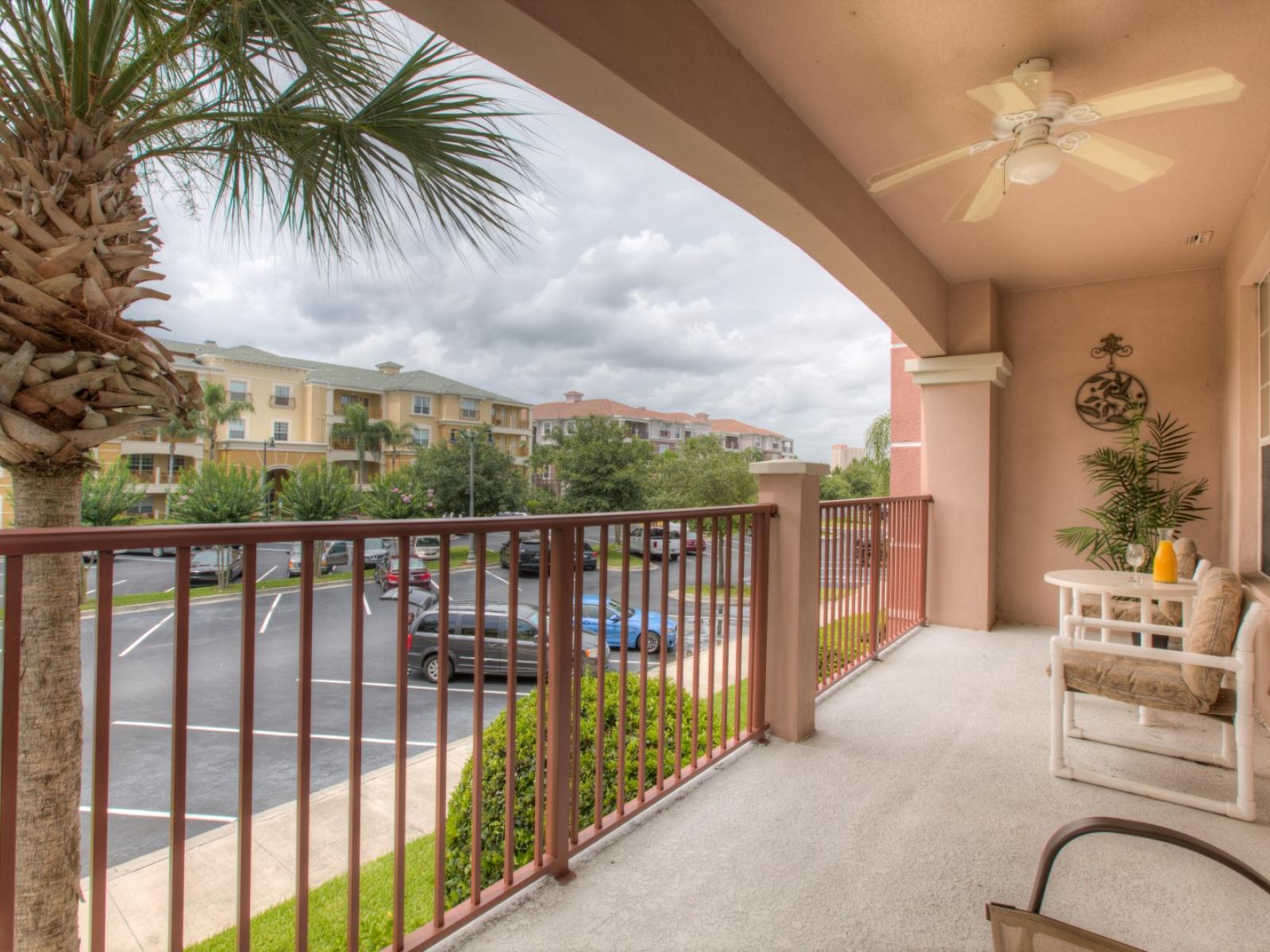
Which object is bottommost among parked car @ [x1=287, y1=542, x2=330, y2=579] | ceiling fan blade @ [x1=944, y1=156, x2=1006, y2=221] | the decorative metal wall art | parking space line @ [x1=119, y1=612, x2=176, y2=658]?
parking space line @ [x1=119, y1=612, x2=176, y2=658]

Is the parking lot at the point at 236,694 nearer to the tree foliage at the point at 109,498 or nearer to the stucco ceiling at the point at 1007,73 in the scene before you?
the tree foliage at the point at 109,498

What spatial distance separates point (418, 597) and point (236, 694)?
67 centimetres

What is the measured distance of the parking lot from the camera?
1.23 meters

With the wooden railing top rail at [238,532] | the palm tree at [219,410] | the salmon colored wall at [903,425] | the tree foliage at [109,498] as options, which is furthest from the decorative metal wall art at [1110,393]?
the palm tree at [219,410]

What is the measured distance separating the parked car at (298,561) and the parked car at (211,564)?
8 cm

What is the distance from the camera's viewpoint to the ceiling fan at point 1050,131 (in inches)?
75.0

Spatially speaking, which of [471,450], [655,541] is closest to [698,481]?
[471,450]

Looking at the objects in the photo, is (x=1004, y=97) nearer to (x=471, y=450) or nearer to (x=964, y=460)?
(x=964, y=460)

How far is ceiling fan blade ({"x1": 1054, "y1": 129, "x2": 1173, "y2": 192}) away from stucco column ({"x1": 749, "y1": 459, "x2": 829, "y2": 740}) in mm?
1448

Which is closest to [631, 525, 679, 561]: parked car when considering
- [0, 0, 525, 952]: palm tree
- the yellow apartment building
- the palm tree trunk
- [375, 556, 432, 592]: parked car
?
[375, 556, 432, 592]: parked car

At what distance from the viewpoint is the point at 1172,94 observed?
1.84 m

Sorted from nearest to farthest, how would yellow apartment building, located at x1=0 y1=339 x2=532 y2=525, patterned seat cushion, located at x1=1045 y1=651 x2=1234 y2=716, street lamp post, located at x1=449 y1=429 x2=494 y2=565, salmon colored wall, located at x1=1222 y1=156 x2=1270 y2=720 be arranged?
patterned seat cushion, located at x1=1045 y1=651 x2=1234 y2=716 < salmon colored wall, located at x1=1222 y1=156 x2=1270 y2=720 < yellow apartment building, located at x1=0 y1=339 x2=532 y2=525 < street lamp post, located at x1=449 y1=429 x2=494 y2=565

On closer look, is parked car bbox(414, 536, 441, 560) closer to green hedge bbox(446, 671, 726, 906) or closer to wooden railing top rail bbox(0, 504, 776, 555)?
wooden railing top rail bbox(0, 504, 776, 555)

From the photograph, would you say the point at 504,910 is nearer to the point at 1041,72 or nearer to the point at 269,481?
the point at 1041,72
